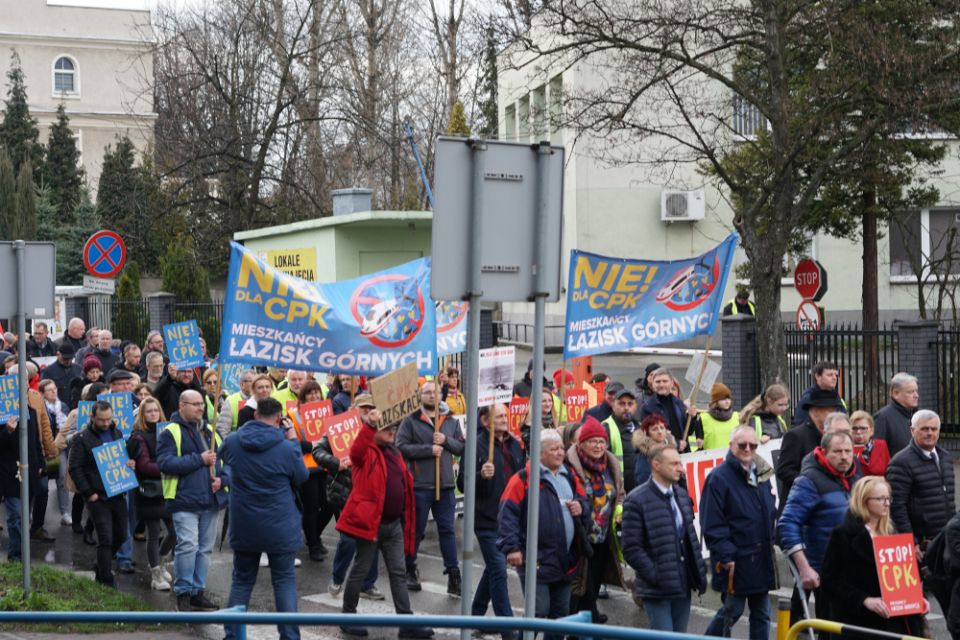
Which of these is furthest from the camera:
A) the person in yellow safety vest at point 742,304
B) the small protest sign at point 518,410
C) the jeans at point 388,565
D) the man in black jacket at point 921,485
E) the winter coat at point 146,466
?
the person in yellow safety vest at point 742,304

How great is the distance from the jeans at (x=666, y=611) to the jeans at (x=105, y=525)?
5.28m

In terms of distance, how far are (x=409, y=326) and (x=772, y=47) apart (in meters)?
8.88

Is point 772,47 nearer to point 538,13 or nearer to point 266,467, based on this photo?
point 538,13

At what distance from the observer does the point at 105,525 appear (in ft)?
38.8

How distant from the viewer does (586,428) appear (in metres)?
9.76

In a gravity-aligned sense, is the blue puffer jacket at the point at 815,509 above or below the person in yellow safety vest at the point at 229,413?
below

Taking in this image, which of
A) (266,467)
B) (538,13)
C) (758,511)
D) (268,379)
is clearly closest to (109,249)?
(538,13)

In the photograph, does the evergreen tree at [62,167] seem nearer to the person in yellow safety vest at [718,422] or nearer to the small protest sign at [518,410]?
the small protest sign at [518,410]

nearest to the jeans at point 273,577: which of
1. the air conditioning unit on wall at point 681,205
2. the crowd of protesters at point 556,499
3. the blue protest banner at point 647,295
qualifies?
the crowd of protesters at point 556,499

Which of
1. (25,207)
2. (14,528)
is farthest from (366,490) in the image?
(25,207)

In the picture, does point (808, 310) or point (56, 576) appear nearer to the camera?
point (56, 576)

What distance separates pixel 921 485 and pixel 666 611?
8.03 ft

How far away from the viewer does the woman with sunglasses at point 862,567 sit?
773 centimetres

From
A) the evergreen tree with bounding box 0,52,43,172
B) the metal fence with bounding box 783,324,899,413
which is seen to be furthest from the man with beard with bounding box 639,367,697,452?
the evergreen tree with bounding box 0,52,43,172
